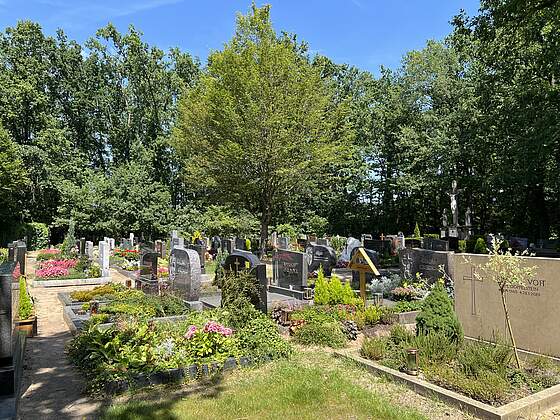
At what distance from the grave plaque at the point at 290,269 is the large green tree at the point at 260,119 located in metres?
12.8

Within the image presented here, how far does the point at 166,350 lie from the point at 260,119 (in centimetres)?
2106

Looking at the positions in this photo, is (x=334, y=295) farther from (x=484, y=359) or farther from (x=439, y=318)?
(x=484, y=359)

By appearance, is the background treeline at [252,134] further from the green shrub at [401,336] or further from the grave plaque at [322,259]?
the green shrub at [401,336]

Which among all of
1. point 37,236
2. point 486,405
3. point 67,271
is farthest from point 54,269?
point 37,236

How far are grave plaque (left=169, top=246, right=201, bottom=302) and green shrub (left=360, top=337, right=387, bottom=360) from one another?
219 inches

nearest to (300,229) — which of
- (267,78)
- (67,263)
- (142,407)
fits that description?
(267,78)

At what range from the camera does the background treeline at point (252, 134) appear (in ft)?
93.2

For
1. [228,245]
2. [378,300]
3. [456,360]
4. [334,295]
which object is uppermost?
[228,245]

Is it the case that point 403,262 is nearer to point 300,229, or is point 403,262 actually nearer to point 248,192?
point 248,192

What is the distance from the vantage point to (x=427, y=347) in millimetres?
6719

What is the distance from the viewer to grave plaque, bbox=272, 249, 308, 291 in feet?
44.6

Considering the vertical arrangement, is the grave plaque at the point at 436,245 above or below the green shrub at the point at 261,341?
above

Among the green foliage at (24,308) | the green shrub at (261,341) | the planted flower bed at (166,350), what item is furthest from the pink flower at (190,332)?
the green foliage at (24,308)

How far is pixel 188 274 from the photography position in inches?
462
